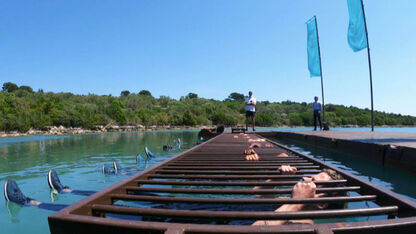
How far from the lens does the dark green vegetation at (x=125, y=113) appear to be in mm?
48950

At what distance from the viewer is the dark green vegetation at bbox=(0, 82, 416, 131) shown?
161 ft

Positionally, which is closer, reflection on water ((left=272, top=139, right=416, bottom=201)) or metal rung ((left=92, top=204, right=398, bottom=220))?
metal rung ((left=92, top=204, right=398, bottom=220))

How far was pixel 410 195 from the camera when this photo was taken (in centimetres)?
345

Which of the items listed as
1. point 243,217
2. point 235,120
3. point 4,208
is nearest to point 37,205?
point 4,208

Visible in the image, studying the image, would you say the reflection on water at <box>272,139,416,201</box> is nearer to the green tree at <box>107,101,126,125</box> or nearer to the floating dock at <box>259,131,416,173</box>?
the floating dock at <box>259,131,416,173</box>

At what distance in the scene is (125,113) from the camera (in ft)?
225

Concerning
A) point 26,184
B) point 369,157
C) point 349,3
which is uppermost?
point 349,3

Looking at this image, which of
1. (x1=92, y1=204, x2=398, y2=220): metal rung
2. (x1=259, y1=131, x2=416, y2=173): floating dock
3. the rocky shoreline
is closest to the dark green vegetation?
the rocky shoreline

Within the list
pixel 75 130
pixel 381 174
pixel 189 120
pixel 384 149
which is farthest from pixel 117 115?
pixel 381 174

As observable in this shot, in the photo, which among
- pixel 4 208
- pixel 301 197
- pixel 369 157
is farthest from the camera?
pixel 369 157

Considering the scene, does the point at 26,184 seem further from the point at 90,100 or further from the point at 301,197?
the point at 90,100

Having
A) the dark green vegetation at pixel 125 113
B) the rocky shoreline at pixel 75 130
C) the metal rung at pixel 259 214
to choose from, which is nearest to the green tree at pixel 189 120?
the dark green vegetation at pixel 125 113

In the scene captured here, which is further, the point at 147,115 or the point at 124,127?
the point at 147,115

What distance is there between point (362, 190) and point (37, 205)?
4.53 m
